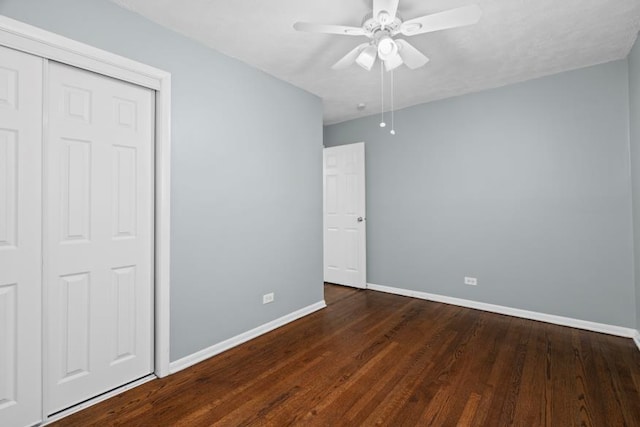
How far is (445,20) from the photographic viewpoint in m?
1.78

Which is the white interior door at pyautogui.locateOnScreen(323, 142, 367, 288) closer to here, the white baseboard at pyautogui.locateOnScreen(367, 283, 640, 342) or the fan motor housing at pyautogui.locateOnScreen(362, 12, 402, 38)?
the white baseboard at pyautogui.locateOnScreen(367, 283, 640, 342)

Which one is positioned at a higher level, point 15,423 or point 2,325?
point 2,325

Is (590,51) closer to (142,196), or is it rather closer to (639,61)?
(639,61)

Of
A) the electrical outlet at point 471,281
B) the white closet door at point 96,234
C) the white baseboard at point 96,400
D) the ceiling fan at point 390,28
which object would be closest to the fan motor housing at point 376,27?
the ceiling fan at point 390,28

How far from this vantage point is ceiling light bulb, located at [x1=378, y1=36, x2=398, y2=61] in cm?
199

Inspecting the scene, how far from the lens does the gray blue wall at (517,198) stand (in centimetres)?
299

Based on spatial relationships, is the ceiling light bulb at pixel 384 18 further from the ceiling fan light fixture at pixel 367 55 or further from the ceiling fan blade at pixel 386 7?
the ceiling fan light fixture at pixel 367 55

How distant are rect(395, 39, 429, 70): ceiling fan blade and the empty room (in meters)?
0.02

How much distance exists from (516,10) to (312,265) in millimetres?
2935

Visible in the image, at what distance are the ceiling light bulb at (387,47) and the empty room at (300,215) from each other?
24mm

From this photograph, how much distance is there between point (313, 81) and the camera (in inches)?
132

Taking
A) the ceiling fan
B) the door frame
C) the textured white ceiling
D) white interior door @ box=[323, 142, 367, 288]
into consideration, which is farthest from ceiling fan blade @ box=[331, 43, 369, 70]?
white interior door @ box=[323, 142, 367, 288]

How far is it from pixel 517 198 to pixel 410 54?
2253mm

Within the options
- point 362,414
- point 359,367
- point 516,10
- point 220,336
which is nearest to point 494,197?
point 516,10
